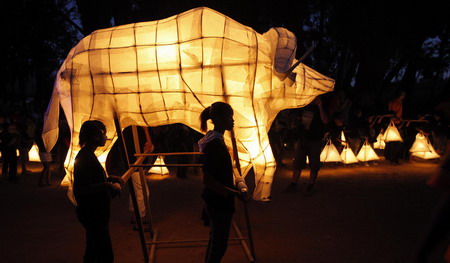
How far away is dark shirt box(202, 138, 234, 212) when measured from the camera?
8.85ft

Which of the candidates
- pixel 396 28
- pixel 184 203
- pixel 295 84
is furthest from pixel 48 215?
pixel 396 28

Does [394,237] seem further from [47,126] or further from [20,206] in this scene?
[20,206]

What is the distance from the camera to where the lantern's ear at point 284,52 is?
11.6 ft

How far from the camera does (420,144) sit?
8.51 m

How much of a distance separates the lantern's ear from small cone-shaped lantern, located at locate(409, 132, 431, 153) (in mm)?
5976

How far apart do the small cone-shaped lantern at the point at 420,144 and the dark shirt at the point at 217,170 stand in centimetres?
716

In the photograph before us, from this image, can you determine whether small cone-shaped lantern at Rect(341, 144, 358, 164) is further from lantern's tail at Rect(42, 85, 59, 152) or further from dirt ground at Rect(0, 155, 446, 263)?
lantern's tail at Rect(42, 85, 59, 152)

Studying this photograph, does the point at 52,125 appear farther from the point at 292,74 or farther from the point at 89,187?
the point at 292,74

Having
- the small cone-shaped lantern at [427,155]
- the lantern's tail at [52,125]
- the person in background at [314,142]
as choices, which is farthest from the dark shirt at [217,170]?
the small cone-shaped lantern at [427,155]

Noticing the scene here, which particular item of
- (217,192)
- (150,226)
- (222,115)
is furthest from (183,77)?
(150,226)

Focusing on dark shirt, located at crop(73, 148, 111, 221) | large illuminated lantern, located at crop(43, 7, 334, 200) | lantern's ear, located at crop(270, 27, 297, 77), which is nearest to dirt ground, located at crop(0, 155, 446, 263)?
large illuminated lantern, located at crop(43, 7, 334, 200)

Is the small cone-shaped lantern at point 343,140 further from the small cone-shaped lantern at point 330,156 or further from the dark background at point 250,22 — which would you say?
the dark background at point 250,22

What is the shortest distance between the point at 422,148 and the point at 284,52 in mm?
6220

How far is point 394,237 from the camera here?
13.5ft
